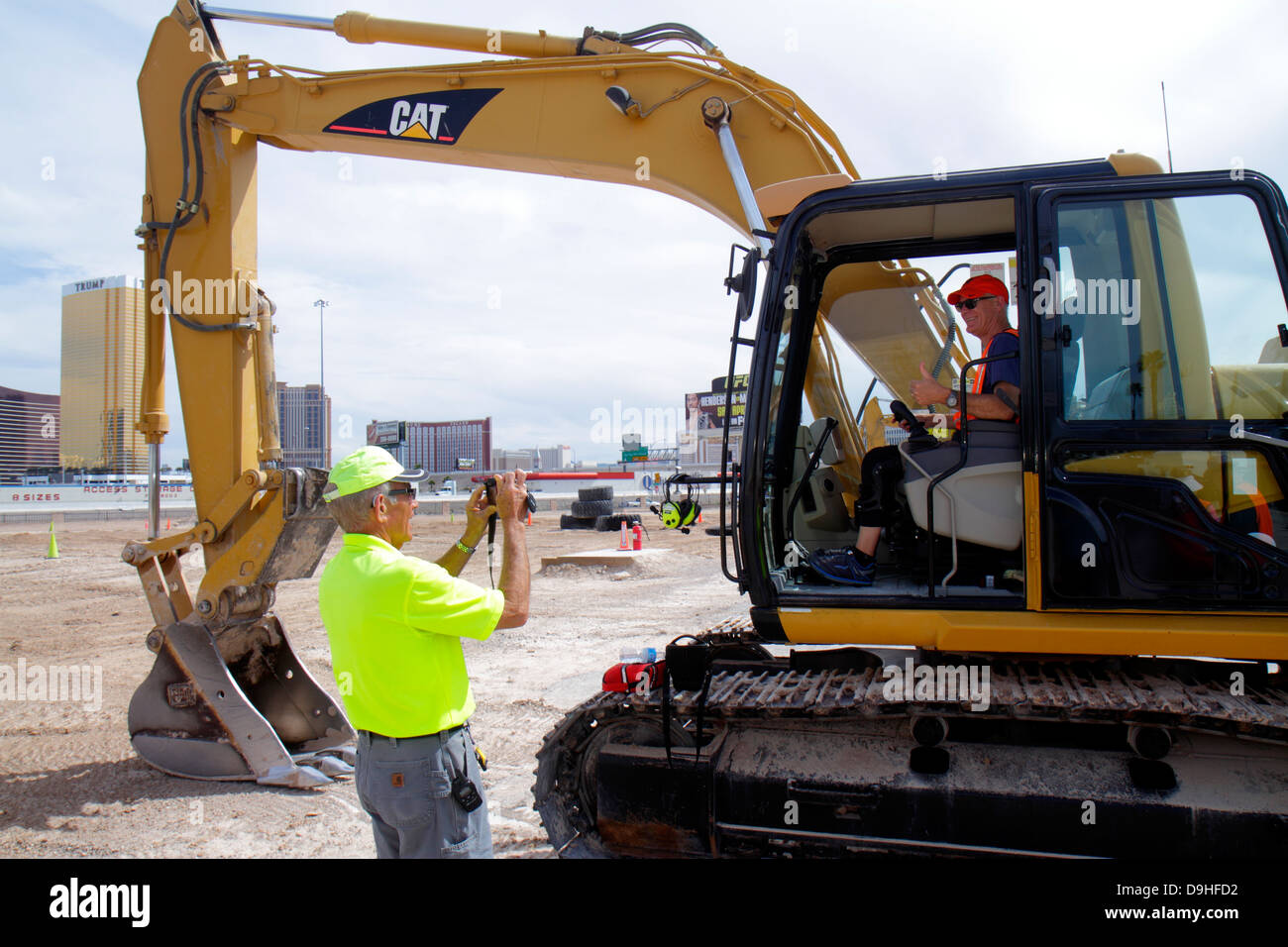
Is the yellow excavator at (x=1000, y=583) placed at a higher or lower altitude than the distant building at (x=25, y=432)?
lower

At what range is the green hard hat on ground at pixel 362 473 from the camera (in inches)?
111

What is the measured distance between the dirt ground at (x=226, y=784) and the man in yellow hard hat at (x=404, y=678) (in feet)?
5.34

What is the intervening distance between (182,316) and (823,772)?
185 inches

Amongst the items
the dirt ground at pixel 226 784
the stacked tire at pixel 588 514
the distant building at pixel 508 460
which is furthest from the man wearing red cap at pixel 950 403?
the stacked tire at pixel 588 514

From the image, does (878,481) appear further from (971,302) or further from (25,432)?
(25,432)

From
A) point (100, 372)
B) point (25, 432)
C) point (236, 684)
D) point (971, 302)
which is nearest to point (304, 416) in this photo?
point (100, 372)

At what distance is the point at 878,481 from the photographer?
3.82 metres

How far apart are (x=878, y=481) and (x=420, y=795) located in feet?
7.71

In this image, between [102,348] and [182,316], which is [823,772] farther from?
[102,348]

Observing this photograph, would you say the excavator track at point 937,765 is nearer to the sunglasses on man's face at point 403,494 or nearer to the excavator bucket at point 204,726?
the sunglasses on man's face at point 403,494

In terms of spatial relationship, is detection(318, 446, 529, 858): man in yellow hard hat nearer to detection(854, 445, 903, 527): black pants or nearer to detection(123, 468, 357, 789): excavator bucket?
detection(854, 445, 903, 527): black pants

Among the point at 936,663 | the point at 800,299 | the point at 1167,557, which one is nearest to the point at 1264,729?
the point at 1167,557

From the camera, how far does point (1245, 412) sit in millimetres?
3133

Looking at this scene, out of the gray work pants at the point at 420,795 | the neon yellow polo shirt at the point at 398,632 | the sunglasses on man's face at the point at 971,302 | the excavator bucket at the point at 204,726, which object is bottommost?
the excavator bucket at the point at 204,726
